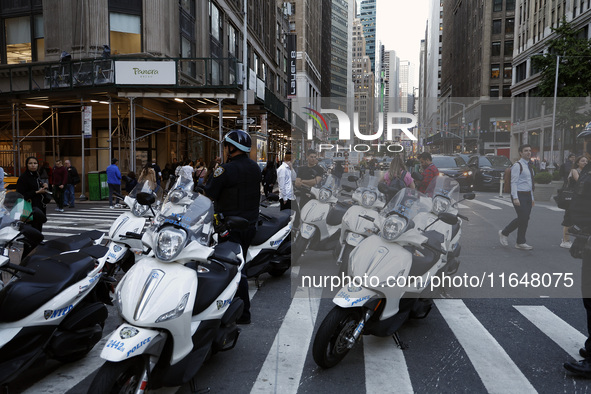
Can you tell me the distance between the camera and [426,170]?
7.17 meters

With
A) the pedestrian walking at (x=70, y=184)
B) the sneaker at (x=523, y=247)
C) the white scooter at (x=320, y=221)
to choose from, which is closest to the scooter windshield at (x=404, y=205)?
the white scooter at (x=320, y=221)

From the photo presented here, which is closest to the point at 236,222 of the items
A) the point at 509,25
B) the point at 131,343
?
the point at 131,343

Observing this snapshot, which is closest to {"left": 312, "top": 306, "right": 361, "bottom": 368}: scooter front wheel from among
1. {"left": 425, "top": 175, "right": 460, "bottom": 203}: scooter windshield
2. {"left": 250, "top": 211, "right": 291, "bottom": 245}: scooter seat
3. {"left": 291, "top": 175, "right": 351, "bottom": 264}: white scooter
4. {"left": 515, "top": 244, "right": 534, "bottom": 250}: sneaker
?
{"left": 425, "top": 175, "right": 460, "bottom": 203}: scooter windshield

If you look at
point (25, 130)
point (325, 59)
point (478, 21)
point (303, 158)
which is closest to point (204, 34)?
point (25, 130)

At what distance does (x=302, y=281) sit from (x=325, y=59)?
4798 inches

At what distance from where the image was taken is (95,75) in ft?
66.9

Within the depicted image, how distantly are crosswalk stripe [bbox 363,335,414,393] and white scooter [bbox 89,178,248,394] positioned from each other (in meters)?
1.31

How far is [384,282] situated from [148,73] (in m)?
18.0

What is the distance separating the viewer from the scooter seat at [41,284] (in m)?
3.51

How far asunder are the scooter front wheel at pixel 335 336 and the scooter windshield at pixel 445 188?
260 centimetres

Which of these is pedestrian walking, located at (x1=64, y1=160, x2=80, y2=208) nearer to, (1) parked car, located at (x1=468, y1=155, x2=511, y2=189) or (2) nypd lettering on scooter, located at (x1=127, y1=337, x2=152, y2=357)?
(1) parked car, located at (x1=468, y1=155, x2=511, y2=189)

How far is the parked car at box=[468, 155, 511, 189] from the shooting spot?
34.1 ft

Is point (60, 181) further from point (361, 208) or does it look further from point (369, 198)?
point (369, 198)

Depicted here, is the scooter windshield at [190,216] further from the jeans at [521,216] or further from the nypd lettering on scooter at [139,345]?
the jeans at [521,216]
